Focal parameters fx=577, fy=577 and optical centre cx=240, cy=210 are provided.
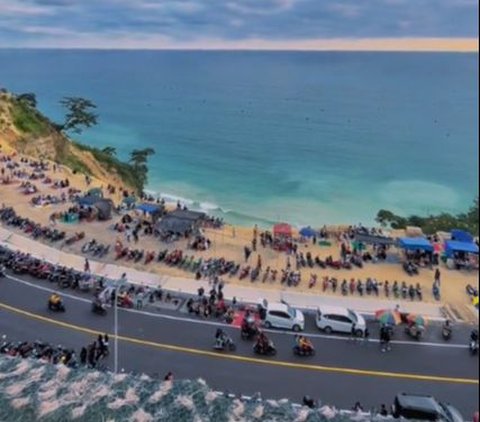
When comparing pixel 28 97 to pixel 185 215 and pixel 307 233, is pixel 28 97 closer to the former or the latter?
pixel 185 215

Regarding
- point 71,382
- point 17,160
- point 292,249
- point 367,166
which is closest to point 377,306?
point 292,249

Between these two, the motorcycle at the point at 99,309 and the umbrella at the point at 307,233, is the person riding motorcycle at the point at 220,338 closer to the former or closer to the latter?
the motorcycle at the point at 99,309

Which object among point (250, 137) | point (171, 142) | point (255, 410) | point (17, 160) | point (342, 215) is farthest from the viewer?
point (250, 137)

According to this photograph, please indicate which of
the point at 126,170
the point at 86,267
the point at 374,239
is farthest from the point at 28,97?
the point at 374,239

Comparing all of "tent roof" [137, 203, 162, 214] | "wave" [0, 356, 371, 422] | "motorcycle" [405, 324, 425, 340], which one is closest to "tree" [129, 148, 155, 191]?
"tent roof" [137, 203, 162, 214]

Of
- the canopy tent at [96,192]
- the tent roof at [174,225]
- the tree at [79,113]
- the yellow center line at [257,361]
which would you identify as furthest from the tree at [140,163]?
the yellow center line at [257,361]

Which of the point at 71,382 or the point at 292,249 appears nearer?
the point at 71,382

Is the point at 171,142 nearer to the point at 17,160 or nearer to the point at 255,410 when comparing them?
the point at 17,160
